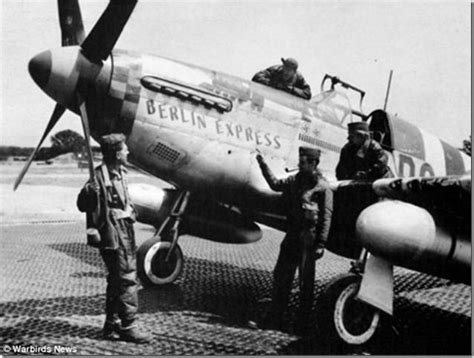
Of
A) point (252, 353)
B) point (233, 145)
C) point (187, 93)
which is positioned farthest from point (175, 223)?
point (252, 353)

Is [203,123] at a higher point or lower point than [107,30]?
lower

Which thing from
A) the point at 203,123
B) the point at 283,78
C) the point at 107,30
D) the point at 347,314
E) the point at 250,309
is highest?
the point at 283,78

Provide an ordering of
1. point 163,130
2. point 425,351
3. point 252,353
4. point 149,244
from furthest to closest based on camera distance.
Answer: point 149,244 → point 163,130 → point 425,351 → point 252,353

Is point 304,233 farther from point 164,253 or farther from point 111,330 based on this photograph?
point 164,253

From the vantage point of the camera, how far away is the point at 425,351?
14.1 ft

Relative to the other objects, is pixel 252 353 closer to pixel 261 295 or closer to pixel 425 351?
pixel 425 351

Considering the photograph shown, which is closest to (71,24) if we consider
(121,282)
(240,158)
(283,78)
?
(240,158)

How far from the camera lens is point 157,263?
6219 mm

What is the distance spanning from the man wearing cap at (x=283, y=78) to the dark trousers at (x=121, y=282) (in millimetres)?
3244

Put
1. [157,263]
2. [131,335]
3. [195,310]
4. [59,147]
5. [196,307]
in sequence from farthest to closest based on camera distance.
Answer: [59,147] → [157,263] → [196,307] → [195,310] → [131,335]

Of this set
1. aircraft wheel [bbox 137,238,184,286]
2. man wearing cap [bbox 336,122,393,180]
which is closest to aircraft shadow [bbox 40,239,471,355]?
aircraft wheel [bbox 137,238,184,286]

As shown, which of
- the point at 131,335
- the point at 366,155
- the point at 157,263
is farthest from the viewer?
the point at 157,263

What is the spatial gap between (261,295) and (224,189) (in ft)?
4.60

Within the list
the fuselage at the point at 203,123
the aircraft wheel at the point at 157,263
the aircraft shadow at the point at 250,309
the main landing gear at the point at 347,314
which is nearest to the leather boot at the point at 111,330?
the aircraft shadow at the point at 250,309
